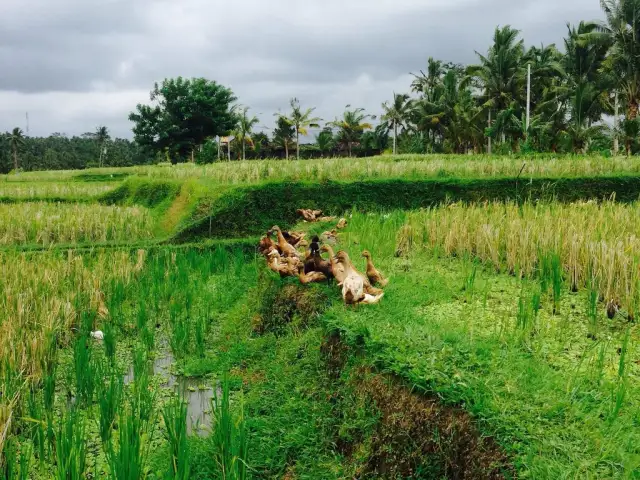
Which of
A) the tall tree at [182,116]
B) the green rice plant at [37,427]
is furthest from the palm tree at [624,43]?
the green rice plant at [37,427]

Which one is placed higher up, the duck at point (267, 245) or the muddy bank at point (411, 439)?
the duck at point (267, 245)

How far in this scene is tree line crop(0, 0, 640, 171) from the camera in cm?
2192

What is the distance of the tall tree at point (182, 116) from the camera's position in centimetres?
2539

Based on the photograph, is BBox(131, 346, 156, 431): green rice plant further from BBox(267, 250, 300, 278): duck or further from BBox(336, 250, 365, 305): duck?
BBox(267, 250, 300, 278): duck

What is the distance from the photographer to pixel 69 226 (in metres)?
9.19

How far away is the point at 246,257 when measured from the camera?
339 inches

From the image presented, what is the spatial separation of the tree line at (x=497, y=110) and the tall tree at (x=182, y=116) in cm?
5

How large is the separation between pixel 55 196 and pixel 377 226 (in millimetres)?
9440

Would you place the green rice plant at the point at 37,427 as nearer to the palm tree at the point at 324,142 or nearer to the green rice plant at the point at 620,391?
the green rice plant at the point at 620,391

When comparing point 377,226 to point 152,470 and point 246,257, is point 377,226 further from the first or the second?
point 152,470

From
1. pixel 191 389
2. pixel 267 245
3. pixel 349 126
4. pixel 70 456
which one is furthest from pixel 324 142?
pixel 70 456

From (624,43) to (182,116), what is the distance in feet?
63.2

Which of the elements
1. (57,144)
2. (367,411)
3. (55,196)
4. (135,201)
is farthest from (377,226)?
(57,144)

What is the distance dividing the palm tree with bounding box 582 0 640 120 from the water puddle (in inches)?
908
